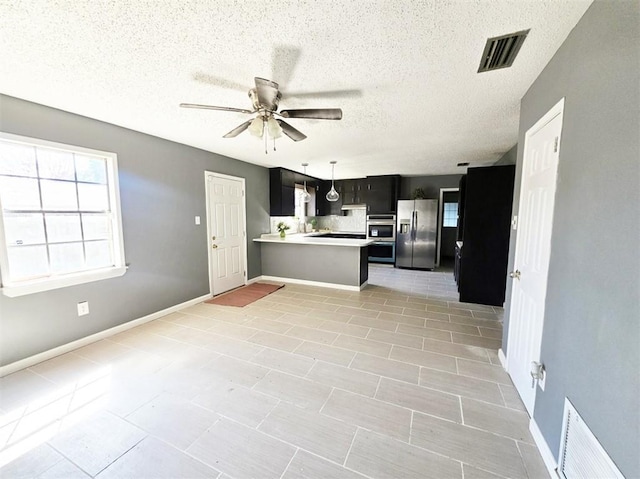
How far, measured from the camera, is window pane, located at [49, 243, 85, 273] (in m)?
2.49

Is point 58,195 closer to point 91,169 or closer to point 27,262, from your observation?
point 91,169

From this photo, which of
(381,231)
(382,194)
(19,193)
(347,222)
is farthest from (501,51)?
(347,222)

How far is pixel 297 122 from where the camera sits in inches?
110

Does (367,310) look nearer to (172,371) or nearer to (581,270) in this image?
(172,371)

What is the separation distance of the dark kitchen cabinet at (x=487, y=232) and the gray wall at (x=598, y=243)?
220 centimetres

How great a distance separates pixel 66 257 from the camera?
102 inches

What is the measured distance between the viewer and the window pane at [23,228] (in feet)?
7.13

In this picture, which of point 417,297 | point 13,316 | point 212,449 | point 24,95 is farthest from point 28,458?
point 417,297

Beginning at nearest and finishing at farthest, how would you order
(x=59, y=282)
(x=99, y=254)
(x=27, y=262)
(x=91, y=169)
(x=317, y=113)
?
(x=317, y=113), (x=27, y=262), (x=59, y=282), (x=91, y=169), (x=99, y=254)

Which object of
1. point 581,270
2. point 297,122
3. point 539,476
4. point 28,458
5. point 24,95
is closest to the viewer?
point 581,270

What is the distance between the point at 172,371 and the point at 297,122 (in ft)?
8.93

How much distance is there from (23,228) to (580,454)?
4077 millimetres

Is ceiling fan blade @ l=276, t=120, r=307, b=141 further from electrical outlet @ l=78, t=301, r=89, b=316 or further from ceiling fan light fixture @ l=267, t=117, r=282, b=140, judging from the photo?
electrical outlet @ l=78, t=301, r=89, b=316

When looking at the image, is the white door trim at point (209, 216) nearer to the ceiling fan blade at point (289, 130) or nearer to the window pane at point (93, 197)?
the window pane at point (93, 197)
